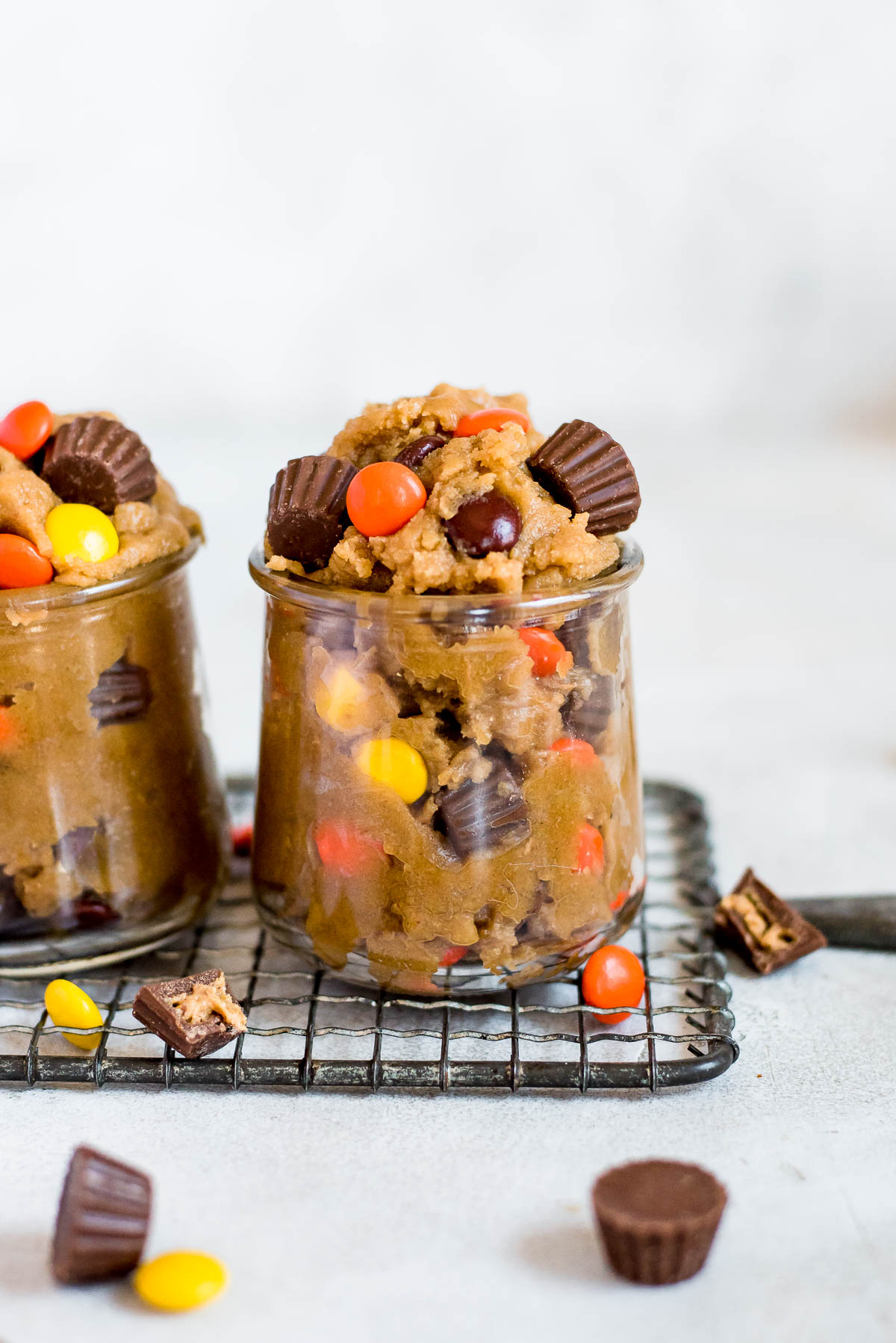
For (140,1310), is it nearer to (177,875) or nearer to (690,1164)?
(690,1164)

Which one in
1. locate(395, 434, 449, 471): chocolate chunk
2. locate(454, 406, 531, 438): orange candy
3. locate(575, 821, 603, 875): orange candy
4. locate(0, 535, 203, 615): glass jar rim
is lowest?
locate(575, 821, 603, 875): orange candy

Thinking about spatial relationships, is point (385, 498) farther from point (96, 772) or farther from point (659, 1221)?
point (659, 1221)

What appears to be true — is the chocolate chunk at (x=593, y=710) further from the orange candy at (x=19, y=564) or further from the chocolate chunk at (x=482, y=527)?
the orange candy at (x=19, y=564)

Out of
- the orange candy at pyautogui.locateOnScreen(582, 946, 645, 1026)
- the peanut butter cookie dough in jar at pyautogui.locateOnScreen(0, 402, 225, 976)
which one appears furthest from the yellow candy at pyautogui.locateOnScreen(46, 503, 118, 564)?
the orange candy at pyautogui.locateOnScreen(582, 946, 645, 1026)

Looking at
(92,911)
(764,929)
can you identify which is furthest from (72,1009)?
(764,929)

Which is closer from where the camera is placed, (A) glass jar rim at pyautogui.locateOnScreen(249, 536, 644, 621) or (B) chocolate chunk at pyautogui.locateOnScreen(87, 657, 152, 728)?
(A) glass jar rim at pyautogui.locateOnScreen(249, 536, 644, 621)

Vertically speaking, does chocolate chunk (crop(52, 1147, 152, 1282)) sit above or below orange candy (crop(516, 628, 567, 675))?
below

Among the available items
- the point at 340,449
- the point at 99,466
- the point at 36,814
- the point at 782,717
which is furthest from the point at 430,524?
the point at 782,717

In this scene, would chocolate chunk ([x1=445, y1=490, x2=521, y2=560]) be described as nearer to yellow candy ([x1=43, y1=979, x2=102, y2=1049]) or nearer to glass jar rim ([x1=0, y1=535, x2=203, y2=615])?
glass jar rim ([x1=0, y1=535, x2=203, y2=615])
